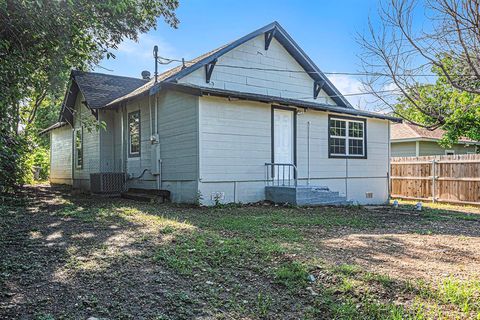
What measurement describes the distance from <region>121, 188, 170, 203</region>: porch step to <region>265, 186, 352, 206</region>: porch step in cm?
306

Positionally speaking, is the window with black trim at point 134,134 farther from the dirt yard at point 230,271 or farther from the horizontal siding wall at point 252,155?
the dirt yard at point 230,271

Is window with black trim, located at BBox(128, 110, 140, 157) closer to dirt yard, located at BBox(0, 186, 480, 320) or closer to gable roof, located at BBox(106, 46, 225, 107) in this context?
gable roof, located at BBox(106, 46, 225, 107)

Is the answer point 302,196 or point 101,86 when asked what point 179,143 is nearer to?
point 302,196

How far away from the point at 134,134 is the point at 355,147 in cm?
800

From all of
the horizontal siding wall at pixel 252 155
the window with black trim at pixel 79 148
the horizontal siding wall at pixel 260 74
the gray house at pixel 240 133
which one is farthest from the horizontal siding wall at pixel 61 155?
the horizontal siding wall at pixel 252 155

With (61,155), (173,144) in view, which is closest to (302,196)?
(173,144)

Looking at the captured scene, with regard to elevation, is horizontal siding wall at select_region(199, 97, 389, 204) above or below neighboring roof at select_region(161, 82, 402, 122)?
below

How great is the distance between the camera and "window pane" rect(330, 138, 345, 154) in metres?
12.6

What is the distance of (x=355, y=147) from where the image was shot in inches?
523

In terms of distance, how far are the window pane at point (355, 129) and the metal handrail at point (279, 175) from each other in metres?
3.04

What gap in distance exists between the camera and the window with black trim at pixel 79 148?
16.2 metres

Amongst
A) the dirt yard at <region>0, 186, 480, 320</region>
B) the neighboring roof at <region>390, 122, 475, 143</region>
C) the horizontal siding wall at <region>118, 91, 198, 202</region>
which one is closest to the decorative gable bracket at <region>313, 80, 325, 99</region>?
the horizontal siding wall at <region>118, 91, 198, 202</region>

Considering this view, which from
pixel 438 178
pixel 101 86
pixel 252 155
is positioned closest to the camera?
pixel 252 155

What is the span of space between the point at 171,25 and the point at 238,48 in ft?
7.96
